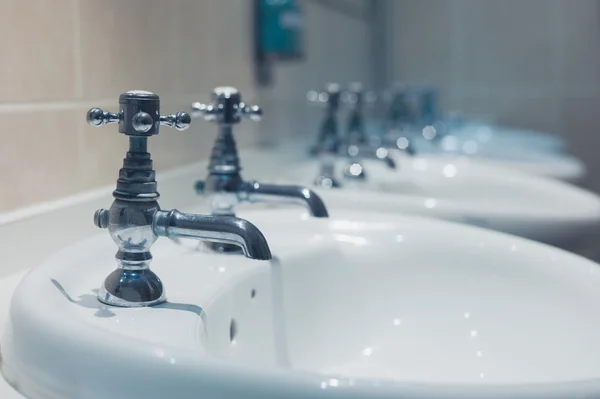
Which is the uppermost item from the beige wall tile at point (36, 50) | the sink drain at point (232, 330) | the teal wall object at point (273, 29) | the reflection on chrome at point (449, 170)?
the teal wall object at point (273, 29)

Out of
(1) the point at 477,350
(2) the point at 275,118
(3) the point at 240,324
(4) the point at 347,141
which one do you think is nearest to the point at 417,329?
(1) the point at 477,350

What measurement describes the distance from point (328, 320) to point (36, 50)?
0.33 m

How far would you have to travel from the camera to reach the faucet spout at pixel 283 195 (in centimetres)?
63

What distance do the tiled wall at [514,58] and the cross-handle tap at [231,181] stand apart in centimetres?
175

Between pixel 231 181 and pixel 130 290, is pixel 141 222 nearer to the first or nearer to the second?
pixel 130 290

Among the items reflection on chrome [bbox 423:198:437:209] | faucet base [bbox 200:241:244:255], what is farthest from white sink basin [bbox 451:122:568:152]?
faucet base [bbox 200:241:244:255]

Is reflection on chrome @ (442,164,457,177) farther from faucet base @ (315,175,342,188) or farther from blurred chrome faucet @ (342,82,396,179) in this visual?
faucet base @ (315,175,342,188)

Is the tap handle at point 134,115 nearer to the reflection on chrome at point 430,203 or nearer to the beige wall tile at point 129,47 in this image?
the beige wall tile at point 129,47

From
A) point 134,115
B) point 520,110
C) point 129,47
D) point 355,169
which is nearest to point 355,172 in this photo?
point 355,169

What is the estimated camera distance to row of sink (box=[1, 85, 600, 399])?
34 centimetres

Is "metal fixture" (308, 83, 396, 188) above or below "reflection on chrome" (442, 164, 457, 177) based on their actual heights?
above

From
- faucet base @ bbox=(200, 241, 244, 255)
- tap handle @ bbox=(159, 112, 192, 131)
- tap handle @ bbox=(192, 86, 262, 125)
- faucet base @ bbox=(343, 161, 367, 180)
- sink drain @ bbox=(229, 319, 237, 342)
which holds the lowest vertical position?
sink drain @ bbox=(229, 319, 237, 342)

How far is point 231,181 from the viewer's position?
0.64 meters

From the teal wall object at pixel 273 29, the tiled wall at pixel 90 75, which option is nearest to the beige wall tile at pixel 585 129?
the teal wall object at pixel 273 29
